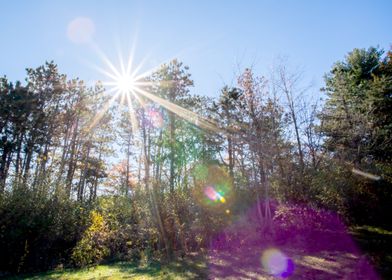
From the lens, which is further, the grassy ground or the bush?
the bush

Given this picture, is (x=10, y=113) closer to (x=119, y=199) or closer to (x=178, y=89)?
(x=119, y=199)

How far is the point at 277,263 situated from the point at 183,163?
1138cm

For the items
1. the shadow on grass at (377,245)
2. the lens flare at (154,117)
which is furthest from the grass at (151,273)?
the lens flare at (154,117)


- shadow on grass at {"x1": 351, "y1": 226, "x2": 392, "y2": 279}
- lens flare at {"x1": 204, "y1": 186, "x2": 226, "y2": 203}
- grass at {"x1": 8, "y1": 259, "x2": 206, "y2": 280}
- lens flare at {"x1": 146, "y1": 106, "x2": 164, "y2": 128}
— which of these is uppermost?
lens flare at {"x1": 146, "y1": 106, "x2": 164, "y2": 128}

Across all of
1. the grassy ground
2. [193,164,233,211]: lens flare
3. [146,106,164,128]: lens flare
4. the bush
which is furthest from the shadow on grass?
[146,106,164,128]: lens flare

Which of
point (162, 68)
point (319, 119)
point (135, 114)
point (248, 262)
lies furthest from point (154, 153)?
point (248, 262)

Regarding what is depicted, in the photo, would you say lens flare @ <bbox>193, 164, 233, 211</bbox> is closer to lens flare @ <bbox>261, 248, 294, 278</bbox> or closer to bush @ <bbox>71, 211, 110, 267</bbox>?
lens flare @ <bbox>261, 248, 294, 278</bbox>

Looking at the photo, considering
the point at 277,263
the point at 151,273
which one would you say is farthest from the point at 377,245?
the point at 151,273

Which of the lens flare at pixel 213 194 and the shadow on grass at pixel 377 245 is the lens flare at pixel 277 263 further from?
the lens flare at pixel 213 194

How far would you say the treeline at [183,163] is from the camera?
33.4 feet

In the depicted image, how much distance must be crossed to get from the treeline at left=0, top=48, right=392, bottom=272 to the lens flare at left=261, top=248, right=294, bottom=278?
2413mm

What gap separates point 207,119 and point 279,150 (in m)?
7.73

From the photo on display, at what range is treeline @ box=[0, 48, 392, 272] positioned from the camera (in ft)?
33.4

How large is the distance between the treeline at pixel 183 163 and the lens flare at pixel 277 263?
2.41m
